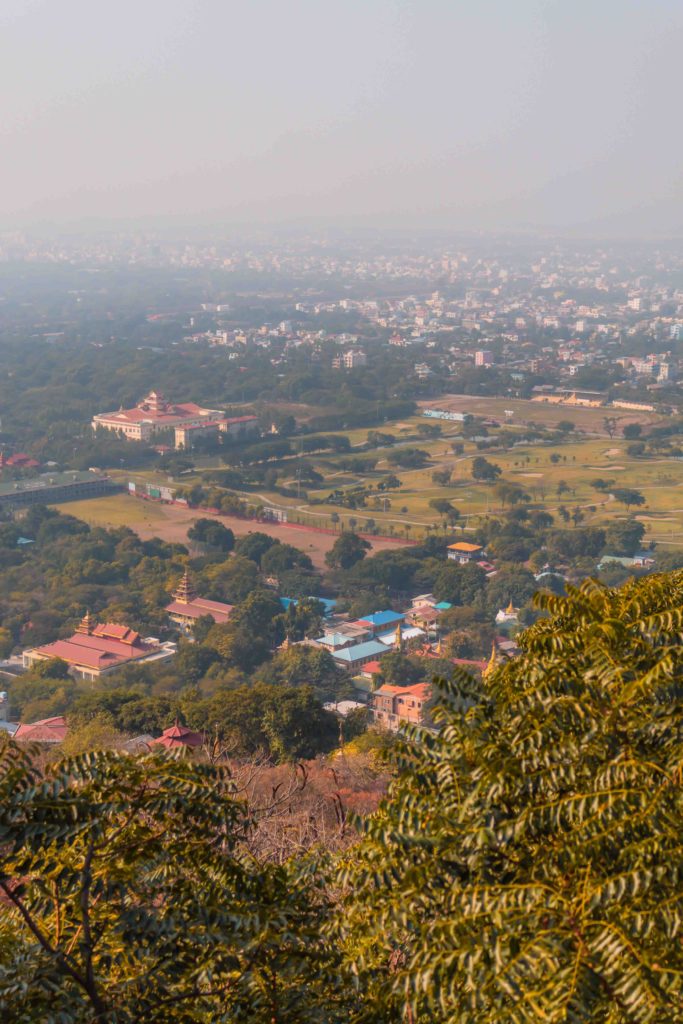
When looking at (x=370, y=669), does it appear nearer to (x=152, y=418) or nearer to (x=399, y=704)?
(x=399, y=704)

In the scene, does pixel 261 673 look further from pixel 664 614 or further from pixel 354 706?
pixel 664 614

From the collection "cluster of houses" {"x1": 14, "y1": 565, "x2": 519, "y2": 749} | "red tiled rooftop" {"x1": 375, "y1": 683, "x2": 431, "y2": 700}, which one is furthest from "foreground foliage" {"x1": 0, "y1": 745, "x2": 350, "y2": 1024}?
"red tiled rooftop" {"x1": 375, "y1": 683, "x2": 431, "y2": 700}

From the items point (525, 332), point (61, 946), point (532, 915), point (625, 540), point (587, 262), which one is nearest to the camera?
point (532, 915)

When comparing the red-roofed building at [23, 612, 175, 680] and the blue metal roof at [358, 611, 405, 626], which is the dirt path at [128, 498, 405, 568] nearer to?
the blue metal roof at [358, 611, 405, 626]

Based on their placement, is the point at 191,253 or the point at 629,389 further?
the point at 191,253

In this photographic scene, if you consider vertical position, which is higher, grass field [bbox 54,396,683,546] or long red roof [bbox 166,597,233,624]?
long red roof [bbox 166,597,233,624]

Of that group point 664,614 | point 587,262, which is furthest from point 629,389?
point 587,262

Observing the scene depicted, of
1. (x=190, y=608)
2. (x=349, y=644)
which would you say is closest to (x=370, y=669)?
(x=349, y=644)
